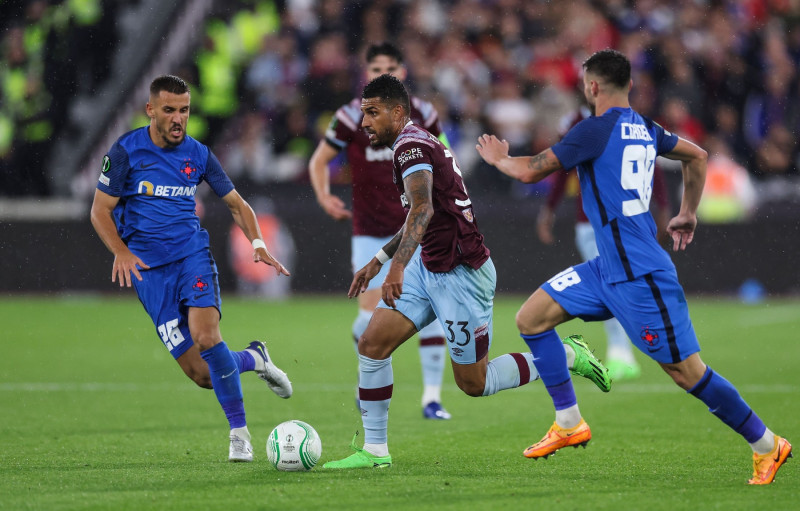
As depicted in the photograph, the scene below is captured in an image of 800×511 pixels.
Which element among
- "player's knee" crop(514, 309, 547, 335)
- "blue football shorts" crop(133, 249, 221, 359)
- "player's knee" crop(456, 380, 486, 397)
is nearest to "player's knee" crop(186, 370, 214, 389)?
"blue football shorts" crop(133, 249, 221, 359)

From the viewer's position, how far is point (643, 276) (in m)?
5.93

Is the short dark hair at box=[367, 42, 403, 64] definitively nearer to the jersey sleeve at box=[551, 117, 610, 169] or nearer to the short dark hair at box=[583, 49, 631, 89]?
the short dark hair at box=[583, 49, 631, 89]

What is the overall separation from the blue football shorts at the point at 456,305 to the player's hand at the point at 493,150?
714 millimetres

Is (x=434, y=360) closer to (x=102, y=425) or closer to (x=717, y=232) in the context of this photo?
(x=102, y=425)

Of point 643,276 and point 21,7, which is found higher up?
point 21,7

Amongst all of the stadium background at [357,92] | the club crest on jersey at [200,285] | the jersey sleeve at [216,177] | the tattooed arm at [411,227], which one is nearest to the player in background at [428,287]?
the tattooed arm at [411,227]

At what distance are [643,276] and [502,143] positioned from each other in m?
0.99

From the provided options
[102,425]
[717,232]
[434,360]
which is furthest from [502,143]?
[717,232]

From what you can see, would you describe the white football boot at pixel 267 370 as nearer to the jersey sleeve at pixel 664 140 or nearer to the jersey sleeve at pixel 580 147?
the jersey sleeve at pixel 580 147

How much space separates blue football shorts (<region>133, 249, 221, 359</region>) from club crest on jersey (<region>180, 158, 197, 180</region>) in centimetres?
47

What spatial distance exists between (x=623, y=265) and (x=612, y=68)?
39.7 inches

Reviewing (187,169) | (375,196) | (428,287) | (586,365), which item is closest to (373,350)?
(428,287)

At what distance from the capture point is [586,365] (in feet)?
22.4

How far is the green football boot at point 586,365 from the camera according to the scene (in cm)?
680
